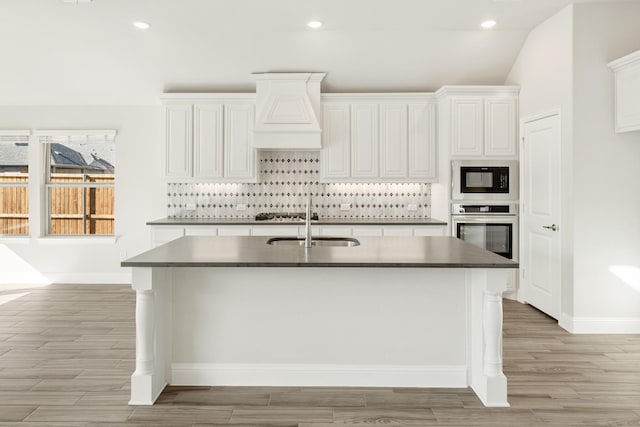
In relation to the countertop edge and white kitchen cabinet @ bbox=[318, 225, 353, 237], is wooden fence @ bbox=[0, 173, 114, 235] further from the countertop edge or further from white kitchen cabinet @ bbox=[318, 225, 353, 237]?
the countertop edge

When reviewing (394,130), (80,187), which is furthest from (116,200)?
(394,130)

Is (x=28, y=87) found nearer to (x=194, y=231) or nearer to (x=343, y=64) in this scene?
(x=194, y=231)

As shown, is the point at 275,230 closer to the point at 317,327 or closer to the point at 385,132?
the point at 385,132

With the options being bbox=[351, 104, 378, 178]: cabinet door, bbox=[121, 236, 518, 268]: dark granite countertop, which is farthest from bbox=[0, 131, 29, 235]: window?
bbox=[351, 104, 378, 178]: cabinet door

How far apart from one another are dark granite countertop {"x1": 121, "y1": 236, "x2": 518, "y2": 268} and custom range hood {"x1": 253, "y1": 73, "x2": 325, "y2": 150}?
2.44 meters

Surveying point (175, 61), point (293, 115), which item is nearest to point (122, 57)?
point (175, 61)

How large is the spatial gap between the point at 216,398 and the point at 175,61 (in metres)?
4.23

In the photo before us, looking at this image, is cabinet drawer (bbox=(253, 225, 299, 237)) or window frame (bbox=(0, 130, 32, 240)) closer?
cabinet drawer (bbox=(253, 225, 299, 237))

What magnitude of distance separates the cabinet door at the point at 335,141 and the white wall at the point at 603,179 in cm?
258

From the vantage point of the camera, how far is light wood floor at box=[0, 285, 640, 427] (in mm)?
2785

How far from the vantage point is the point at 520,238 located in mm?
5715

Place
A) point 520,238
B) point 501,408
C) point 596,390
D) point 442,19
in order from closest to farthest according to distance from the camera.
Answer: point 501,408
point 596,390
point 442,19
point 520,238

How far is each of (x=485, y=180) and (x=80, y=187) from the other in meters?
5.32

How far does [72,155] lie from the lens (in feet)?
22.6
